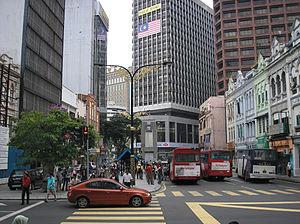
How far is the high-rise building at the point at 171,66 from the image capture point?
387ft

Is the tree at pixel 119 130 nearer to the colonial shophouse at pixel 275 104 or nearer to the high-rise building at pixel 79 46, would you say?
the high-rise building at pixel 79 46

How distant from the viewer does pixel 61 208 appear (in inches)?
702

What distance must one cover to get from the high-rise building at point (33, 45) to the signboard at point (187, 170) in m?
18.1

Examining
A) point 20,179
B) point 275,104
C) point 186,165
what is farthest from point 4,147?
point 275,104

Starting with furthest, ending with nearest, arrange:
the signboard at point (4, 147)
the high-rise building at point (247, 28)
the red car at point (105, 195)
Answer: the high-rise building at point (247, 28), the signboard at point (4, 147), the red car at point (105, 195)

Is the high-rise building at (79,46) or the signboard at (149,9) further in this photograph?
the signboard at (149,9)

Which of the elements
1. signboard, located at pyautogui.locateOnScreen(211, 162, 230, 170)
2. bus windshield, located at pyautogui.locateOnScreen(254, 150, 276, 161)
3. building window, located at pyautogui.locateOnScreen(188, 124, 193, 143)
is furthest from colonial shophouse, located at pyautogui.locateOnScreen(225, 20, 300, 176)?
building window, located at pyautogui.locateOnScreen(188, 124, 193, 143)

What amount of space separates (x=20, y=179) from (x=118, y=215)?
15212 mm

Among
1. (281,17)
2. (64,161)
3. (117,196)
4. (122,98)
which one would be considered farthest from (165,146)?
(117,196)

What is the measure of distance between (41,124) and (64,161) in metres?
3.02

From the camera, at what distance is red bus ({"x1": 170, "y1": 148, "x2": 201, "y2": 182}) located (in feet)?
107

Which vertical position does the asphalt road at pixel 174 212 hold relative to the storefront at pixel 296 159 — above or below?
below

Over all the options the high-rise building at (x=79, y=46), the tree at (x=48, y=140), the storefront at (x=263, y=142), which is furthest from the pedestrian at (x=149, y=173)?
the high-rise building at (x=79, y=46)

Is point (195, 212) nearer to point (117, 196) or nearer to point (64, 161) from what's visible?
point (117, 196)
